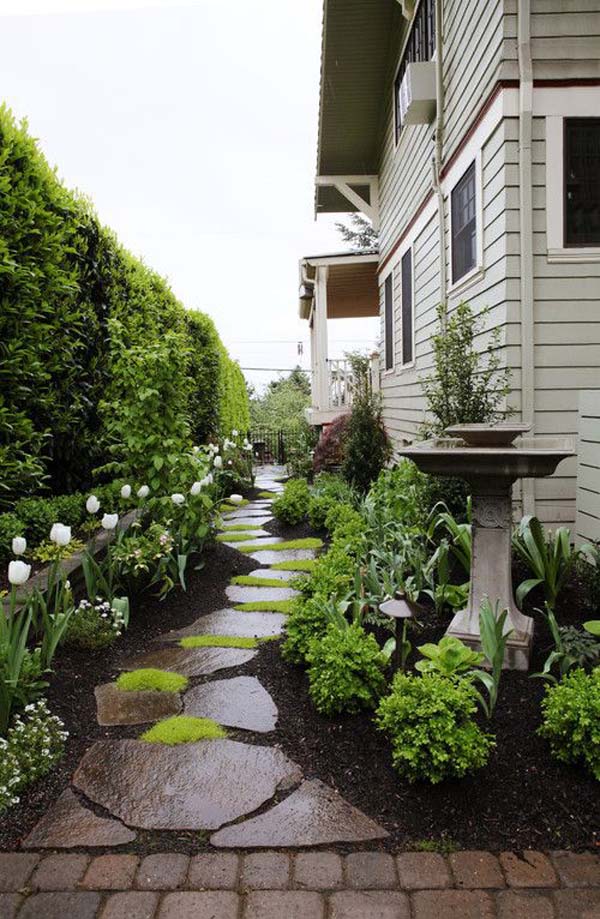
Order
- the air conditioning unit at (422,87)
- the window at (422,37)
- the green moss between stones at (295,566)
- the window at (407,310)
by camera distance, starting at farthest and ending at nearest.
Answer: the window at (407,310) < the window at (422,37) < the air conditioning unit at (422,87) < the green moss between stones at (295,566)

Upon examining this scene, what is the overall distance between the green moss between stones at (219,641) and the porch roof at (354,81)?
7.41 m

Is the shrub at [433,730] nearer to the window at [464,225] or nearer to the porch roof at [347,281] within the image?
the window at [464,225]

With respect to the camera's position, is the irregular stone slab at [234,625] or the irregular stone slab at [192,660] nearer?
the irregular stone slab at [192,660]

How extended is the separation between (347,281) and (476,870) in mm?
12768

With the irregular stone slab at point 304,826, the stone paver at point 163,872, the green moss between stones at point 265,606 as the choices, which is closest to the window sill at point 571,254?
the green moss between stones at point 265,606

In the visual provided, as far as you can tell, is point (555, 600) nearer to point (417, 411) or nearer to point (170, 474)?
point (170, 474)

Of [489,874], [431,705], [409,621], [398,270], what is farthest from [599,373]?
[398,270]

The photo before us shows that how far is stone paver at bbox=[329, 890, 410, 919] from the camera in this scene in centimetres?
177

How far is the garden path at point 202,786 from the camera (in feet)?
6.90

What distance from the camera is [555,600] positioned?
369 cm

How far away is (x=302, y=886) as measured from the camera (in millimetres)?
1884

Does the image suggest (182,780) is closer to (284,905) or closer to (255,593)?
(284,905)

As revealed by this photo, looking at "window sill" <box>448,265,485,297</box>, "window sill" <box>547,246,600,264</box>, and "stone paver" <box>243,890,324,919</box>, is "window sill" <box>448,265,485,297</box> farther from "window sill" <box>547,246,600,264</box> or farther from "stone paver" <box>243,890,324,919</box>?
"stone paver" <box>243,890,324,919</box>

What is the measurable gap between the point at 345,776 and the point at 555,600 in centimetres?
181
